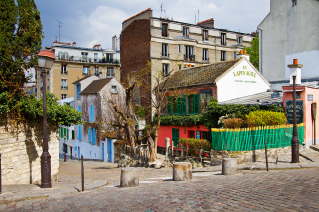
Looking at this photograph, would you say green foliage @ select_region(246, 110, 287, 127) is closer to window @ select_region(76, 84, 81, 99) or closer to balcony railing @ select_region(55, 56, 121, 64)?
window @ select_region(76, 84, 81, 99)

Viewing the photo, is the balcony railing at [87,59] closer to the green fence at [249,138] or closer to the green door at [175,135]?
the green door at [175,135]

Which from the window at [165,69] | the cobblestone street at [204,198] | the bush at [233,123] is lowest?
the cobblestone street at [204,198]

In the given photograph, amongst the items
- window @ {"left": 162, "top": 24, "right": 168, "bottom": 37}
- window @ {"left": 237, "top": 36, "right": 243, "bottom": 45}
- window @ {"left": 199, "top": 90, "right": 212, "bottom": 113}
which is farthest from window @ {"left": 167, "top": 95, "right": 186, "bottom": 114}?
window @ {"left": 237, "top": 36, "right": 243, "bottom": 45}

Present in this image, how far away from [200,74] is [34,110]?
51.1 ft

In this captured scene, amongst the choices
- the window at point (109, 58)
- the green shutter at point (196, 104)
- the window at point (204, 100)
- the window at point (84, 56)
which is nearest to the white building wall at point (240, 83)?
the window at point (204, 100)

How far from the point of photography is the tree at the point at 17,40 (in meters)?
9.83

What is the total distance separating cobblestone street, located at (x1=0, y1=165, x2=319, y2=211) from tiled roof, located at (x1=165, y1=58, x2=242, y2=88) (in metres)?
13.5

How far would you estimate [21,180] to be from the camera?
10789mm

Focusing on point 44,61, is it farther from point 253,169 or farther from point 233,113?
point 233,113

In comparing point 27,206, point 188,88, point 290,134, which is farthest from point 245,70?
point 27,206

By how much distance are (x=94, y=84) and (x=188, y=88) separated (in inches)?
543

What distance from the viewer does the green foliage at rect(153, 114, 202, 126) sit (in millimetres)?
22188

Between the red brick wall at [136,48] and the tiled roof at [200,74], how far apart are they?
8.03 m

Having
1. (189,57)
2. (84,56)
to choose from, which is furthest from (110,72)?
(189,57)
